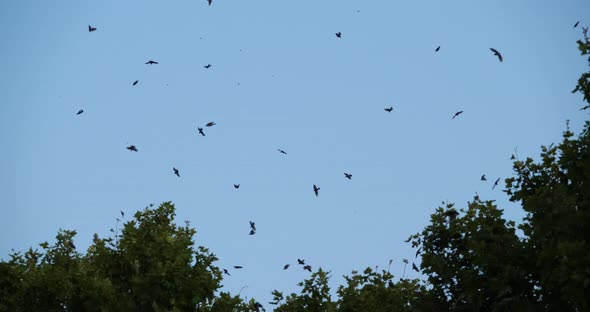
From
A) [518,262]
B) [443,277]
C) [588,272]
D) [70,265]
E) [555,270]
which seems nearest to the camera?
[588,272]

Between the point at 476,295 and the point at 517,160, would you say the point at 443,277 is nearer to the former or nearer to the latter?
the point at 476,295

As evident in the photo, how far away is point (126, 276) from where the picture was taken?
3011cm

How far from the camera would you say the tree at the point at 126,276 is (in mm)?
28453

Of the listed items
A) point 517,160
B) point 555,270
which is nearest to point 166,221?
point 517,160

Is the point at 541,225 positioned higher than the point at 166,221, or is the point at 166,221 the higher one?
the point at 166,221

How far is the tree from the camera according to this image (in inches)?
1120

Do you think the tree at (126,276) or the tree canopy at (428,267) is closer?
the tree canopy at (428,267)

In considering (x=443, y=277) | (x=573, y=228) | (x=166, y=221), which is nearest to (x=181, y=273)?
(x=166, y=221)

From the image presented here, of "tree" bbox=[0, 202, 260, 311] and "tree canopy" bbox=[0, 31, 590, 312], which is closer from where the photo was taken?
"tree canopy" bbox=[0, 31, 590, 312]

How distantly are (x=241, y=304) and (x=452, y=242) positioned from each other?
903cm

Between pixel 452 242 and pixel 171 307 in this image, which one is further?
pixel 171 307

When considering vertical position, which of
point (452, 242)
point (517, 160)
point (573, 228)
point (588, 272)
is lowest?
point (588, 272)

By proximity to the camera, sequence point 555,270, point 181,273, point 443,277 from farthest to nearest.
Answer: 1. point 181,273
2. point 443,277
3. point 555,270

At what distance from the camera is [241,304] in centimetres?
2902
